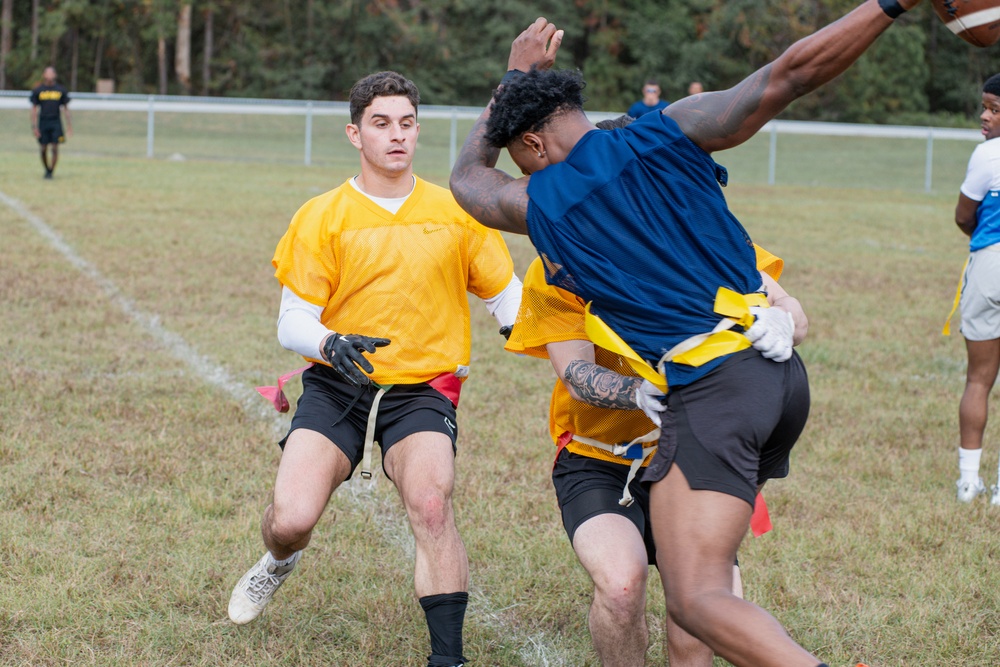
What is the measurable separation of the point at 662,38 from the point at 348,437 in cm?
4472

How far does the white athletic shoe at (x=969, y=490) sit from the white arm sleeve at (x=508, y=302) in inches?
111

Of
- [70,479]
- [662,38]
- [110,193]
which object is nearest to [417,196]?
[70,479]

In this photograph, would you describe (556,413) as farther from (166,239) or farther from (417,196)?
(166,239)

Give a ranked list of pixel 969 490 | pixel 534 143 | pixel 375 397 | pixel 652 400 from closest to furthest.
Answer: pixel 652 400, pixel 534 143, pixel 375 397, pixel 969 490

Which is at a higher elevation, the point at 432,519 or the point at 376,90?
the point at 376,90

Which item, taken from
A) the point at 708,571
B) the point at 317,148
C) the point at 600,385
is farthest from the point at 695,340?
the point at 317,148

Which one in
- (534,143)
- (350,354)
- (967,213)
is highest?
→ (534,143)

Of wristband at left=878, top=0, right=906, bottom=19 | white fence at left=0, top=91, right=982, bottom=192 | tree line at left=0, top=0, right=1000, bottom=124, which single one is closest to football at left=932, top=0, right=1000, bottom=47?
wristband at left=878, top=0, right=906, bottom=19

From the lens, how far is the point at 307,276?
4.02 meters

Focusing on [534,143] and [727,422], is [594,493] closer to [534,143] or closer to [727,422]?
[727,422]

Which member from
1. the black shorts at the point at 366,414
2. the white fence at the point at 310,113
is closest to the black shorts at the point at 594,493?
the black shorts at the point at 366,414

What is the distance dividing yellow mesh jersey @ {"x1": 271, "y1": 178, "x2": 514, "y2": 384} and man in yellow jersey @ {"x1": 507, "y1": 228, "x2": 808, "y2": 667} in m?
0.59

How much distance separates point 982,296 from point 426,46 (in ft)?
135

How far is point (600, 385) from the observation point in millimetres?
3154
